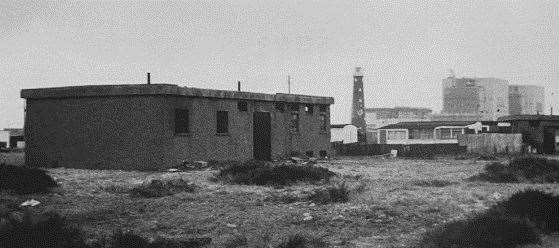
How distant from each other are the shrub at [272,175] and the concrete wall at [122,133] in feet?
16.7

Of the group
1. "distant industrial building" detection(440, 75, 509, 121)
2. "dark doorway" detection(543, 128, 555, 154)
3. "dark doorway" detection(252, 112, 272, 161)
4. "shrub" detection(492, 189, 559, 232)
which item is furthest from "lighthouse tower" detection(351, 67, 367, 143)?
"shrub" detection(492, 189, 559, 232)

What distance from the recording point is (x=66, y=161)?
876 inches

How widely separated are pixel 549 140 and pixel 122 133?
1294 inches

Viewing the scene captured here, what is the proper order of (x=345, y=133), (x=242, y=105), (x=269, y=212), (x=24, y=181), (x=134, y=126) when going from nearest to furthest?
(x=269, y=212) < (x=24, y=181) < (x=134, y=126) < (x=242, y=105) < (x=345, y=133)

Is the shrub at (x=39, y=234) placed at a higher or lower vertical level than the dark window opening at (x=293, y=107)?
lower

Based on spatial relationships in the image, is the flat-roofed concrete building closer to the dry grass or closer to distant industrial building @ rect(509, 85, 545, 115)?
the dry grass

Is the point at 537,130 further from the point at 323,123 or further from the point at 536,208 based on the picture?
the point at 536,208

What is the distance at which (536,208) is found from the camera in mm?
10016

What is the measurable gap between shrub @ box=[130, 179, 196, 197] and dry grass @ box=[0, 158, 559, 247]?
12.4 inches

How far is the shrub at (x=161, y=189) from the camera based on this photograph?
13047 mm

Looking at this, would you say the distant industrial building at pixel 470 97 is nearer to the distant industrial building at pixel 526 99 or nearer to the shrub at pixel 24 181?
the distant industrial building at pixel 526 99

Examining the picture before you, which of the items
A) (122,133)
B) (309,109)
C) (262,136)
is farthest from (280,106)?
(122,133)

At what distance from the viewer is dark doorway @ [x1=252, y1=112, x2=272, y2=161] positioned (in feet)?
87.6

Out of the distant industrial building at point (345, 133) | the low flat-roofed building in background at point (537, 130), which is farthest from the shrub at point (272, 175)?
the distant industrial building at point (345, 133)
